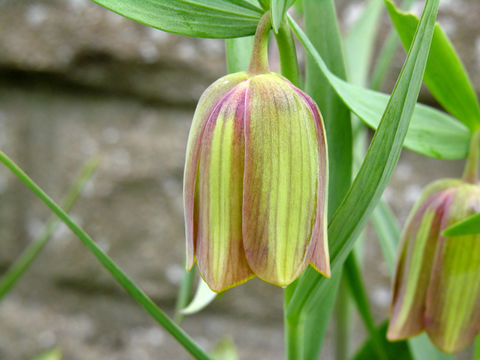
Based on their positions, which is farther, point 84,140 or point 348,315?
point 84,140

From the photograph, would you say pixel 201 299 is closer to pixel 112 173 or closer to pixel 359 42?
pixel 359 42

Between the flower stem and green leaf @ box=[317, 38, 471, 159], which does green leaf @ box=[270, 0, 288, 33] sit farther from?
the flower stem

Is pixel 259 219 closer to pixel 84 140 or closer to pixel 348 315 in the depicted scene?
pixel 348 315

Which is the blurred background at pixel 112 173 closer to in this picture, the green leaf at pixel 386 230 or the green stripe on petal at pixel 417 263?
the green leaf at pixel 386 230

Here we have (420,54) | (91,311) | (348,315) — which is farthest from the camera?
(91,311)

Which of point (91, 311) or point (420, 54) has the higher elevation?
point (420, 54)

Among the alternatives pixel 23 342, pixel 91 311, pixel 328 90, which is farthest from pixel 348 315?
Answer: pixel 23 342

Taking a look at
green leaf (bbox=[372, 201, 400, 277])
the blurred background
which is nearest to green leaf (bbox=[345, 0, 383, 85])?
green leaf (bbox=[372, 201, 400, 277])
